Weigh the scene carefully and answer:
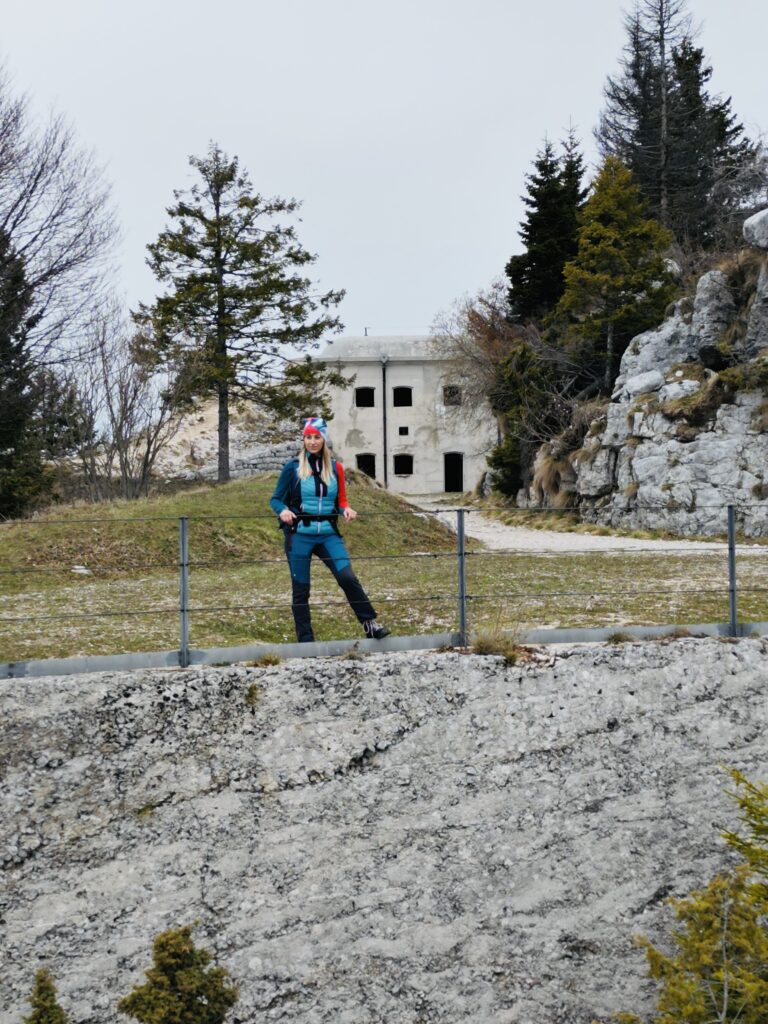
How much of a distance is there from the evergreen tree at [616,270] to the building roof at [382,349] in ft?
48.2

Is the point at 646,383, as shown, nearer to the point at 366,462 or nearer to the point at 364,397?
the point at 364,397

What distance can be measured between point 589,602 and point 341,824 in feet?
14.6

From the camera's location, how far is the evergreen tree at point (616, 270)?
1107 inches

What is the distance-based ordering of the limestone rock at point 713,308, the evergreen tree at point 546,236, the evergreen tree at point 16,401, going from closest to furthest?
the evergreen tree at point 16,401, the limestone rock at point 713,308, the evergreen tree at point 546,236

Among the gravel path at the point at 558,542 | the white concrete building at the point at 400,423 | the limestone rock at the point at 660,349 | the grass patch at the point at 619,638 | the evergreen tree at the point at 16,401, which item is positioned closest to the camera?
the grass patch at the point at 619,638

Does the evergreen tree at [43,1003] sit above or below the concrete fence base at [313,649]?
below

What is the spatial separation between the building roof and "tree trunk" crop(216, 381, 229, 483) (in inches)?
680

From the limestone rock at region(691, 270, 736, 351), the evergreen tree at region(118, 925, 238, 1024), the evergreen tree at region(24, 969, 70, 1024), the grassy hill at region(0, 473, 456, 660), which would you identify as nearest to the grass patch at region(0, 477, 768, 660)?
the grassy hill at region(0, 473, 456, 660)

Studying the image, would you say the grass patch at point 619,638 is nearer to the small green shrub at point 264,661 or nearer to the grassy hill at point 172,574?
the grassy hill at point 172,574

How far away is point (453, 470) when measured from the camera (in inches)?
1783

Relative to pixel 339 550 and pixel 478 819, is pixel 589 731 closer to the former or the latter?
pixel 478 819

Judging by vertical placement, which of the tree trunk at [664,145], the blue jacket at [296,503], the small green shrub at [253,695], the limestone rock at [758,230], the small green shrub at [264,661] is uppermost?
the tree trunk at [664,145]

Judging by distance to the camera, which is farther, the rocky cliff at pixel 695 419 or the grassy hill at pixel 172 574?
the rocky cliff at pixel 695 419

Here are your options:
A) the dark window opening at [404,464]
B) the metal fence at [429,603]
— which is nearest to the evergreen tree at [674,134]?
the dark window opening at [404,464]
